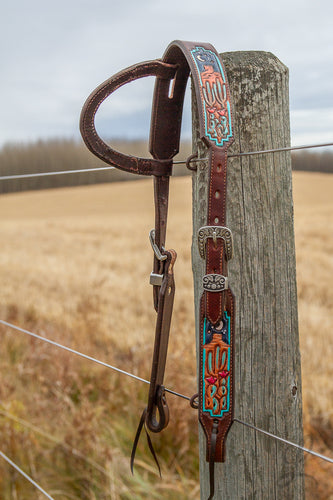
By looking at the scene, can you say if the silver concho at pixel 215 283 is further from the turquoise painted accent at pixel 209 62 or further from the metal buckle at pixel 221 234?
the turquoise painted accent at pixel 209 62

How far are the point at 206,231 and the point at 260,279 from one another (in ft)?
0.64

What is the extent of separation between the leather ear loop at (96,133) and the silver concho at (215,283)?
1.17 feet

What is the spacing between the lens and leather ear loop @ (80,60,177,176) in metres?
1.24

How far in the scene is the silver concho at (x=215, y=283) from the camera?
3.53ft

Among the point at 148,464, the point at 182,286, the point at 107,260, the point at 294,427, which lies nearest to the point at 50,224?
the point at 107,260

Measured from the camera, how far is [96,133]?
4.14 ft

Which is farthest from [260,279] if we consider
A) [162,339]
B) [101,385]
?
[101,385]

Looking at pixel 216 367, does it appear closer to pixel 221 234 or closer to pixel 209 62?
pixel 221 234

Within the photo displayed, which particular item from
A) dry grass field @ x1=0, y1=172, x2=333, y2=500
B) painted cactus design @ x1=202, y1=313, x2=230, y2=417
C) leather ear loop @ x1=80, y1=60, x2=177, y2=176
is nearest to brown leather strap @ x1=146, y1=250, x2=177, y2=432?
painted cactus design @ x1=202, y1=313, x2=230, y2=417

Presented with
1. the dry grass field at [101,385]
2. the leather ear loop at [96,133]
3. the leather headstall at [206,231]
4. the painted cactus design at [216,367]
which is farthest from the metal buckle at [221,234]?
the dry grass field at [101,385]

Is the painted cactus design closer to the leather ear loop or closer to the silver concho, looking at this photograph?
the silver concho

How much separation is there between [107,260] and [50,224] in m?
10.7

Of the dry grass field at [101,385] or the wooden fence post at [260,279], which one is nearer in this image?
the wooden fence post at [260,279]

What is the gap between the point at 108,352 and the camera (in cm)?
428
